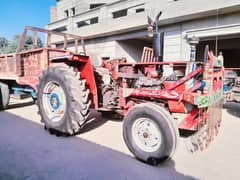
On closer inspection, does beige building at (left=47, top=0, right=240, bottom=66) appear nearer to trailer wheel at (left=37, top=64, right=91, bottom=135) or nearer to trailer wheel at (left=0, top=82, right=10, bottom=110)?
trailer wheel at (left=37, top=64, right=91, bottom=135)

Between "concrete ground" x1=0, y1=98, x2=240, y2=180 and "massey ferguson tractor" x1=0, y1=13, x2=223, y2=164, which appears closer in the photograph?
"concrete ground" x1=0, y1=98, x2=240, y2=180

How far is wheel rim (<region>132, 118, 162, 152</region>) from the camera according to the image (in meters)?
2.43

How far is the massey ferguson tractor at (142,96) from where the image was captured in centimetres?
241

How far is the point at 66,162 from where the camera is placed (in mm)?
2543

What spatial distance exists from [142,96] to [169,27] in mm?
7203

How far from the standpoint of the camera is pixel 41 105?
366 cm

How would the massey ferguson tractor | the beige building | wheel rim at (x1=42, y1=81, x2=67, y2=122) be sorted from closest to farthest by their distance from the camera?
the massey ferguson tractor < wheel rim at (x1=42, y1=81, x2=67, y2=122) < the beige building

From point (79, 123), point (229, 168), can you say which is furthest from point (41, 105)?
point (229, 168)

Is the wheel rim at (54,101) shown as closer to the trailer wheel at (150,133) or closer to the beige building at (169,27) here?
the beige building at (169,27)

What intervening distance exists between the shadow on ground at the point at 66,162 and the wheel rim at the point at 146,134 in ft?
0.79

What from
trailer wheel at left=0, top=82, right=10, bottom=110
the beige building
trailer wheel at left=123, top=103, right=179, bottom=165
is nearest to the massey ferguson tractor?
trailer wheel at left=123, top=103, right=179, bottom=165

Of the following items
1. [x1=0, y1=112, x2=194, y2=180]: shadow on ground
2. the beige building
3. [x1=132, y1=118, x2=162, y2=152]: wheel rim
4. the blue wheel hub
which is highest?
the beige building

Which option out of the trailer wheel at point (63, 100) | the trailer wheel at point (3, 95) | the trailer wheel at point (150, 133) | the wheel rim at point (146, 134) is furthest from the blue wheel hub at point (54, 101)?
the trailer wheel at point (3, 95)

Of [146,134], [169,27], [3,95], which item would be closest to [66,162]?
[146,134]
